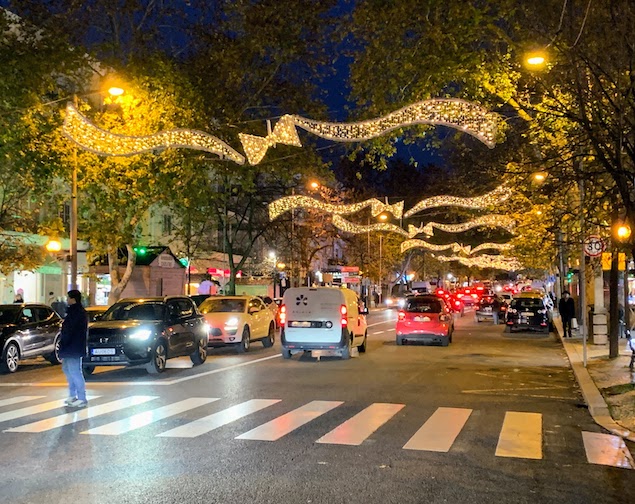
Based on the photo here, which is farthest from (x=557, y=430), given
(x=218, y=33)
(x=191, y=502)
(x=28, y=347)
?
(x=218, y=33)

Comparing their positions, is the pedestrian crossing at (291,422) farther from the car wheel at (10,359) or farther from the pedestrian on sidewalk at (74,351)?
the car wheel at (10,359)

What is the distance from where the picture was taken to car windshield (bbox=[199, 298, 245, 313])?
22297 millimetres

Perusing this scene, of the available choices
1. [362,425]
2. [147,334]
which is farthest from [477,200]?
A: [362,425]

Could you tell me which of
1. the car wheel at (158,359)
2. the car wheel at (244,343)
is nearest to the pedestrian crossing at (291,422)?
the car wheel at (158,359)

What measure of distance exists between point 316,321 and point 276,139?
6417 millimetres

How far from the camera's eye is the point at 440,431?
9.45 m

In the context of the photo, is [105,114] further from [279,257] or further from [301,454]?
[279,257]

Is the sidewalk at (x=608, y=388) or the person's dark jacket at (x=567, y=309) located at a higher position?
the person's dark jacket at (x=567, y=309)

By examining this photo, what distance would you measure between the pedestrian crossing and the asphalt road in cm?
3

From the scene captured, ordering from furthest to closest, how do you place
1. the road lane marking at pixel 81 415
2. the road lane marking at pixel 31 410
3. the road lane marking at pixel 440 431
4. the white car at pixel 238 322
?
the white car at pixel 238 322
the road lane marking at pixel 31 410
the road lane marking at pixel 81 415
the road lane marking at pixel 440 431

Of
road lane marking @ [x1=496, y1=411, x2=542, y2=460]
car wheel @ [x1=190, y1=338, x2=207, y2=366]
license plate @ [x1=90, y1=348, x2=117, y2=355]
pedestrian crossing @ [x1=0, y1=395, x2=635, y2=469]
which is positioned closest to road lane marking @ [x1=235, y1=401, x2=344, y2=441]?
pedestrian crossing @ [x1=0, y1=395, x2=635, y2=469]

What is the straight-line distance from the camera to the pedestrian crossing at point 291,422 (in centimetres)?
862

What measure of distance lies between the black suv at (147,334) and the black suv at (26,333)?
210 centimetres

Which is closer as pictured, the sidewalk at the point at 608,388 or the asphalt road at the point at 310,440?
the asphalt road at the point at 310,440
